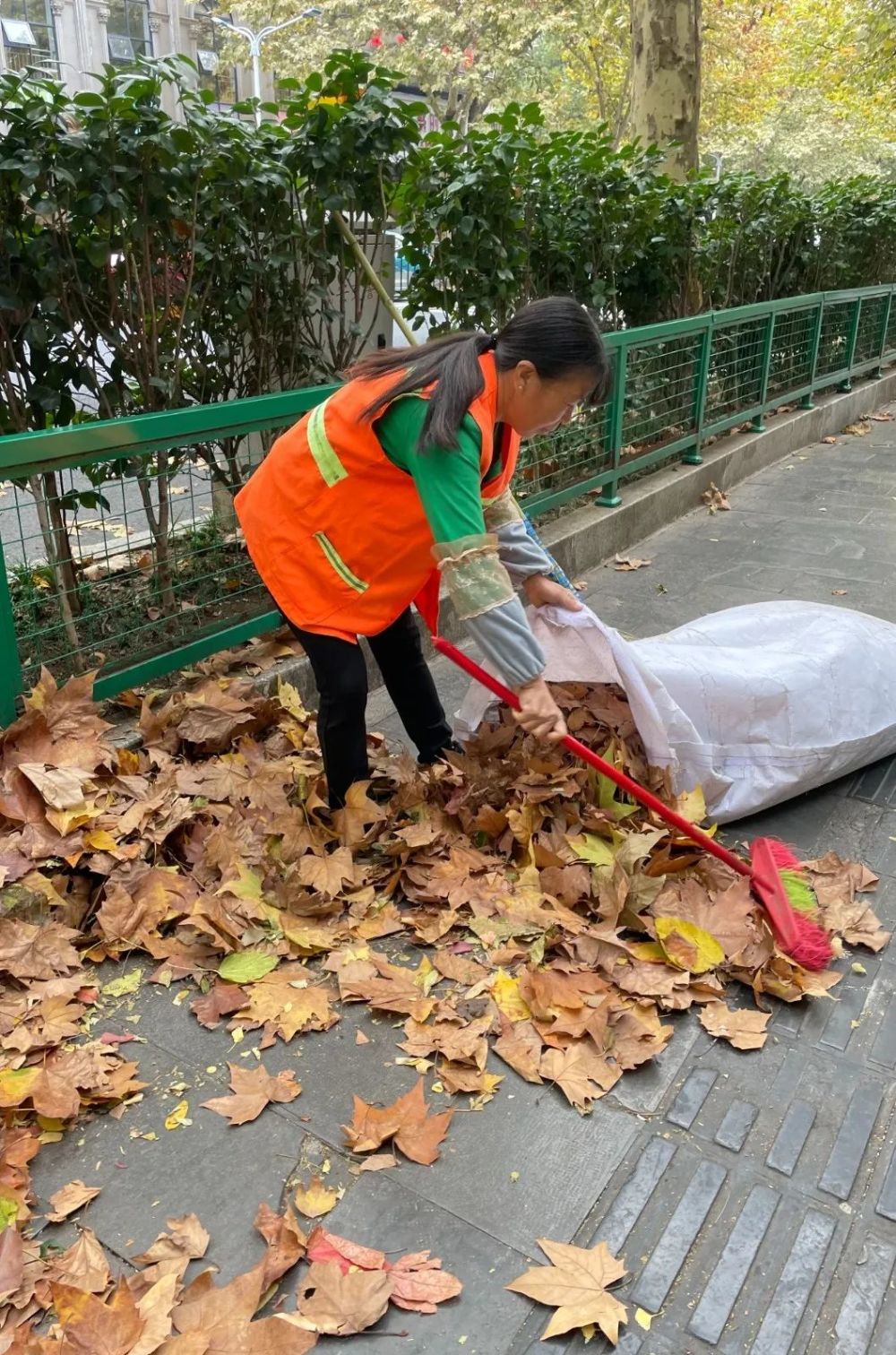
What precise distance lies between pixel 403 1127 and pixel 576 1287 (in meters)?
0.43

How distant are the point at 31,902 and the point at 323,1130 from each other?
866 mm

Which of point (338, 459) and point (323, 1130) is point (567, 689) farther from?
point (323, 1130)

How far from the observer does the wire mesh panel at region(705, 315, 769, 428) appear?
700 cm

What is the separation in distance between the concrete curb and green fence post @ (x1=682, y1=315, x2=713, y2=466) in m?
0.09

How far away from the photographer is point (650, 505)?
6.00m

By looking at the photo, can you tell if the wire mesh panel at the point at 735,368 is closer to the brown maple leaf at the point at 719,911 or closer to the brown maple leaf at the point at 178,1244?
the brown maple leaf at the point at 719,911

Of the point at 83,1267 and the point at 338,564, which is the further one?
the point at 338,564

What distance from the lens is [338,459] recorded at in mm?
2426

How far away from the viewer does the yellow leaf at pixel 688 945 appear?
93.7 inches

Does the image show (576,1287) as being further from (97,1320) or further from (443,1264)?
(97,1320)

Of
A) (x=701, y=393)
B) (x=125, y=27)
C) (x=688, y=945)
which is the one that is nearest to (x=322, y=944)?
(x=688, y=945)

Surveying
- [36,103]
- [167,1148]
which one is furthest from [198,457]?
[167,1148]

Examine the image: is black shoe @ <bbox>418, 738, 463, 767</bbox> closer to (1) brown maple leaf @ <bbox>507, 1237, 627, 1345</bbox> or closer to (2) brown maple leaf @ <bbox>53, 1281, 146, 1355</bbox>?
(1) brown maple leaf @ <bbox>507, 1237, 627, 1345</bbox>

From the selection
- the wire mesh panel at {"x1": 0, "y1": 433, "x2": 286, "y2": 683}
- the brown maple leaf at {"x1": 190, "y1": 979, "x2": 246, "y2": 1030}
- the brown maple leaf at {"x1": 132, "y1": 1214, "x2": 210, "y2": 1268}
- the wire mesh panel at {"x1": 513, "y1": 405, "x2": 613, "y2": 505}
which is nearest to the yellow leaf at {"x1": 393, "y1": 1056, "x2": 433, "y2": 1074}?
the brown maple leaf at {"x1": 190, "y1": 979, "x2": 246, "y2": 1030}
